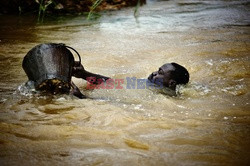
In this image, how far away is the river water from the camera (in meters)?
1.66

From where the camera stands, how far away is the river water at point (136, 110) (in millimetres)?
1655

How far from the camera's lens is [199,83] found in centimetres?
371

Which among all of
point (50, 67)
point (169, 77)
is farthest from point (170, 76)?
point (50, 67)

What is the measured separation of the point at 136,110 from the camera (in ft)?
8.19

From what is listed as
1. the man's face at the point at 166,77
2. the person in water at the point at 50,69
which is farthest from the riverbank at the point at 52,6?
the person in water at the point at 50,69

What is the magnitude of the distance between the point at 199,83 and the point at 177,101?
0.98m

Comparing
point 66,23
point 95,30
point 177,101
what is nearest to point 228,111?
point 177,101

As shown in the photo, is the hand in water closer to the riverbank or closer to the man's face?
the man's face

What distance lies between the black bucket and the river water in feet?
0.84

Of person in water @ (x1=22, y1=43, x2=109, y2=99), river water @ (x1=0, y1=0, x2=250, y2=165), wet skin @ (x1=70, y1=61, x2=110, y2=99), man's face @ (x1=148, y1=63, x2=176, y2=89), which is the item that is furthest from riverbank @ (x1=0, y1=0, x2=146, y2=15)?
person in water @ (x1=22, y1=43, x2=109, y2=99)

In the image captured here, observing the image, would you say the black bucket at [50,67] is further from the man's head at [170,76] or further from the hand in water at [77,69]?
the man's head at [170,76]

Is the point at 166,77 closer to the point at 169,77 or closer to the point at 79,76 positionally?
the point at 169,77

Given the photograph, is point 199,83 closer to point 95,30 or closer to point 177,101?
point 177,101

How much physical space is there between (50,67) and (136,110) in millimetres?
1117
